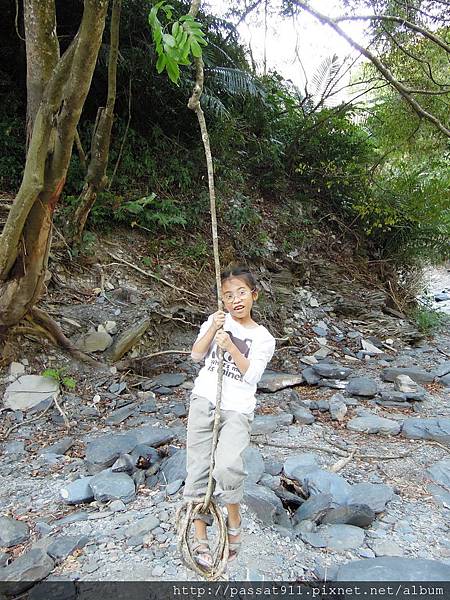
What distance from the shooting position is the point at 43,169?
3.40 m

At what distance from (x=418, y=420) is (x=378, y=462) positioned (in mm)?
994

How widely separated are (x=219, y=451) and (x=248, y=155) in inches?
279

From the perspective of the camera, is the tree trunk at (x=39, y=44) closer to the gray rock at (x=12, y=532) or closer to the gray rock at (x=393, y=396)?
the gray rock at (x=12, y=532)

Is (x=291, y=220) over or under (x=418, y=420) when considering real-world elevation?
over

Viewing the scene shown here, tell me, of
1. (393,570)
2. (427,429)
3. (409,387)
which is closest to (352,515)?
(393,570)

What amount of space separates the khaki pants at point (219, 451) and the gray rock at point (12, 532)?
112 centimetres

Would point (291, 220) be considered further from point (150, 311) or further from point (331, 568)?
point (331, 568)

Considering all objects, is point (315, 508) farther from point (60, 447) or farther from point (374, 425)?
point (60, 447)

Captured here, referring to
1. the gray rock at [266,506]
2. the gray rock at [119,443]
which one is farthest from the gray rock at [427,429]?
the gray rock at [119,443]

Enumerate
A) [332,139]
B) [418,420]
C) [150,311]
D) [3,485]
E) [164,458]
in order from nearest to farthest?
[3,485], [164,458], [418,420], [150,311], [332,139]

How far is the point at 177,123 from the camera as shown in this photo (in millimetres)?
6922

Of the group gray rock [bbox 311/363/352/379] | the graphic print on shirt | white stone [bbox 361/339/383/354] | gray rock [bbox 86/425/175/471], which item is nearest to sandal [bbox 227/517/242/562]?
the graphic print on shirt

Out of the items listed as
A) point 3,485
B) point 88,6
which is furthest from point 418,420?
point 88,6

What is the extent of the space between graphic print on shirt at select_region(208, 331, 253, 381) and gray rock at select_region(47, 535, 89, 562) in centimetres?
118
